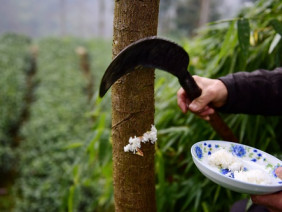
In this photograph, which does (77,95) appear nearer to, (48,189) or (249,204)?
(48,189)

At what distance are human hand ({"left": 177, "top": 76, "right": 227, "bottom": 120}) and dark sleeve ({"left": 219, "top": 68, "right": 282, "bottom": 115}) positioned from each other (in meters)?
0.03

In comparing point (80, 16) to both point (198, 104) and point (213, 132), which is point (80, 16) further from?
point (198, 104)

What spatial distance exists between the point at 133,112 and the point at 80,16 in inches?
1121

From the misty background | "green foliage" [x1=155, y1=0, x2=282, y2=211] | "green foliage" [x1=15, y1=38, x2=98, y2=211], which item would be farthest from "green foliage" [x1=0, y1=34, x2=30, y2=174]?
the misty background

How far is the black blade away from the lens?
640 mm

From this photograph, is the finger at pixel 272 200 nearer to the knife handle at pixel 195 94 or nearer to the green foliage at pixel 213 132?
the knife handle at pixel 195 94

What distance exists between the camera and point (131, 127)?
78 centimetres

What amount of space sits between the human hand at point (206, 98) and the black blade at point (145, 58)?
0.84ft

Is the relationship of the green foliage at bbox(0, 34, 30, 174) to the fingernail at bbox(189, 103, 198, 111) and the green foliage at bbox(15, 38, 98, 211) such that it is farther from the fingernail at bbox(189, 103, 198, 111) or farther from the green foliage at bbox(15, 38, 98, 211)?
the fingernail at bbox(189, 103, 198, 111)

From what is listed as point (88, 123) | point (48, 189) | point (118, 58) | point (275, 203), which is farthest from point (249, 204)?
point (88, 123)

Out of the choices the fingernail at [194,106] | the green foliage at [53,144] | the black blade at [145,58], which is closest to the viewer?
the black blade at [145,58]

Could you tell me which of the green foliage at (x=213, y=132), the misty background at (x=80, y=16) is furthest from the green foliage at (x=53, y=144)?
the misty background at (x=80, y=16)

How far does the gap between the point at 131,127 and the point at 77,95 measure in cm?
474

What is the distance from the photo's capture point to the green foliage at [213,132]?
54.5 inches
